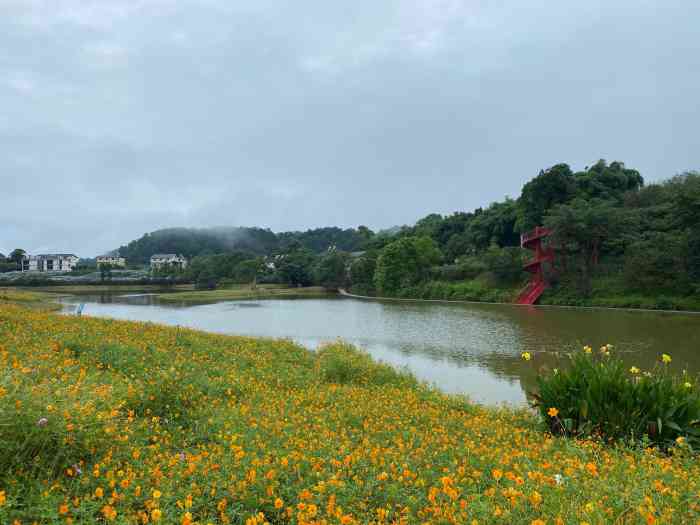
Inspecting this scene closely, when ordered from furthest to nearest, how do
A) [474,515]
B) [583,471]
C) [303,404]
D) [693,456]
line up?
1. [303,404]
2. [693,456]
3. [583,471]
4. [474,515]

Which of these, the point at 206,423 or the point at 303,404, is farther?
the point at 303,404

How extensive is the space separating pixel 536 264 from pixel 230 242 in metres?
123

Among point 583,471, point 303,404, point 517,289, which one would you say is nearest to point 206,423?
point 303,404

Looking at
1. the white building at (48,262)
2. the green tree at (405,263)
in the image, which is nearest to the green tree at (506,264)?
the green tree at (405,263)

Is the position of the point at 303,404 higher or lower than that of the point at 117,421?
lower

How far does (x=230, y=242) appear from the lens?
14825cm

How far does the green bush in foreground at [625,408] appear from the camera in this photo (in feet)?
16.6

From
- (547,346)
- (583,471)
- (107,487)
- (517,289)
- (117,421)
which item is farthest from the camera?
(517,289)

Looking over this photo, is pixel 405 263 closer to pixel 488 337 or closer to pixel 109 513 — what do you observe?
pixel 488 337

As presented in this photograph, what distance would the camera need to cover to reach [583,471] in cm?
366

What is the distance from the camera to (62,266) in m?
121

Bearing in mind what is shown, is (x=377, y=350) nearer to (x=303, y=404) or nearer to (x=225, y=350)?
(x=225, y=350)

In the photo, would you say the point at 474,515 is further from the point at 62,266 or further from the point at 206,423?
the point at 62,266

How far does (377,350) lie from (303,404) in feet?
32.5
